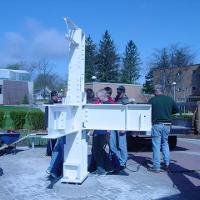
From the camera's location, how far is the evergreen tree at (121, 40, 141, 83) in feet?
286

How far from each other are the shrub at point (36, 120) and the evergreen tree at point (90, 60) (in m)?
58.1

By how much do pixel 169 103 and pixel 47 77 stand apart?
74.8 metres

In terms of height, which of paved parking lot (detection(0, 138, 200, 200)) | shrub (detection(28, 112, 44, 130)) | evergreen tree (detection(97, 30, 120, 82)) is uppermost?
evergreen tree (detection(97, 30, 120, 82))

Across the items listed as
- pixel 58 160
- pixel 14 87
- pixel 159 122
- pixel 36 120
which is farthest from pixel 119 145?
pixel 14 87

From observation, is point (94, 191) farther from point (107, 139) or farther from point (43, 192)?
point (107, 139)

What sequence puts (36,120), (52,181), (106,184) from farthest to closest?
(36,120)
(52,181)
(106,184)

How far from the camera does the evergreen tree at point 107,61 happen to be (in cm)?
8088

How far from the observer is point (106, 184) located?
6.92 m

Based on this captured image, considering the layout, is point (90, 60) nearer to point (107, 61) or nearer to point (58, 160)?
point (107, 61)

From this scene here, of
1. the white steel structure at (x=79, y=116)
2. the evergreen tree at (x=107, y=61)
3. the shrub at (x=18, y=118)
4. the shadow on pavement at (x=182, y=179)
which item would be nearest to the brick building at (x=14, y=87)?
the evergreen tree at (x=107, y=61)

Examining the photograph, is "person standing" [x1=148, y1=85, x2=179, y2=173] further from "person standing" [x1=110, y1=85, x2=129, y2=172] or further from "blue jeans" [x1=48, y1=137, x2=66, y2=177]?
"blue jeans" [x1=48, y1=137, x2=66, y2=177]

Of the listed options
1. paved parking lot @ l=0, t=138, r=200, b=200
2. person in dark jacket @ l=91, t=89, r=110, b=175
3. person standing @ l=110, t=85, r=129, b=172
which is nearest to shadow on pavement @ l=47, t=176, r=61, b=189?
paved parking lot @ l=0, t=138, r=200, b=200

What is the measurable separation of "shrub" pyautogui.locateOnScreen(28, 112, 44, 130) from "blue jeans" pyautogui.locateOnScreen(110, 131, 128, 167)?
12.3 meters

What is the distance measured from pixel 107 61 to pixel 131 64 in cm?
834
